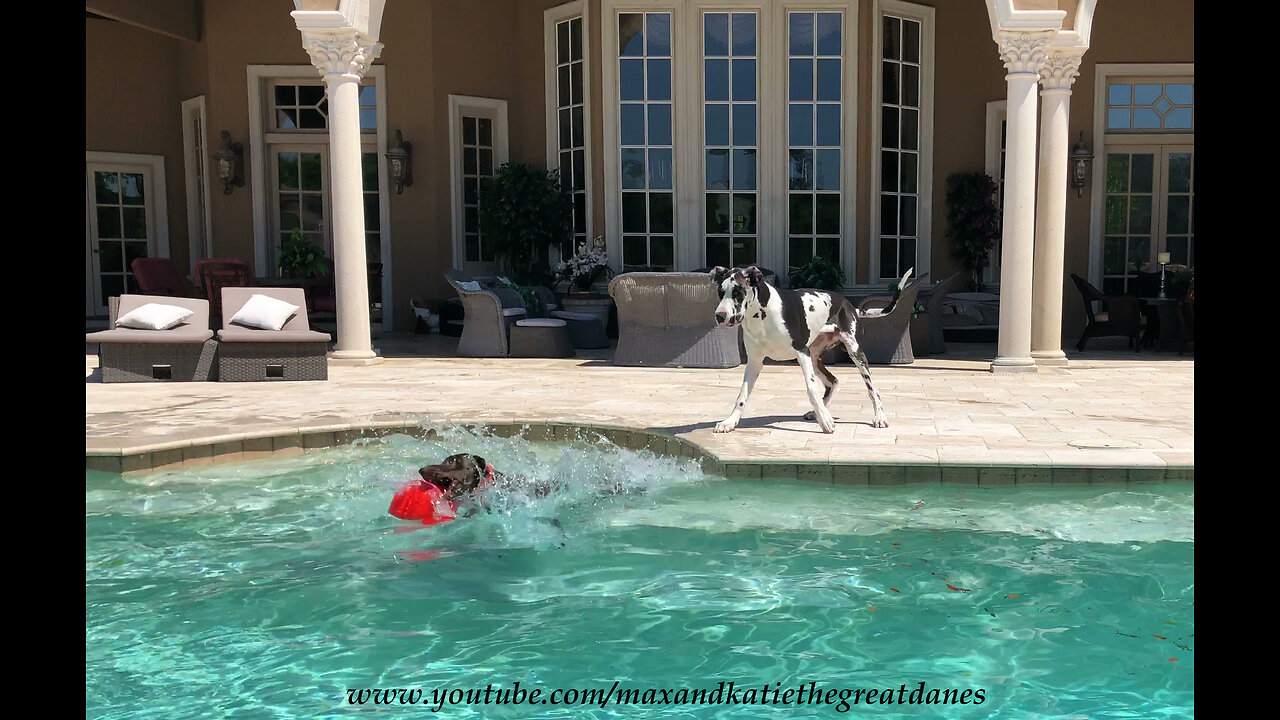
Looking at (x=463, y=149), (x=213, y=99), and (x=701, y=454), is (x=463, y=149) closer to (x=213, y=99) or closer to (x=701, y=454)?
(x=213, y=99)

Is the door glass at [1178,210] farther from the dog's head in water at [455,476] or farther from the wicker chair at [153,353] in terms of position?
the wicker chair at [153,353]

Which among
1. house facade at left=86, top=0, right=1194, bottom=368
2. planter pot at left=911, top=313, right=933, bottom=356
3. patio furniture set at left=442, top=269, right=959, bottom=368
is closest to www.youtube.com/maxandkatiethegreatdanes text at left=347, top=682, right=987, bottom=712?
patio furniture set at left=442, top=269, right=959, bottom=368

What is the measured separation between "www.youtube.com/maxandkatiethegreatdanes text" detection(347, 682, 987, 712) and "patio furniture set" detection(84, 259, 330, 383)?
5.71 m

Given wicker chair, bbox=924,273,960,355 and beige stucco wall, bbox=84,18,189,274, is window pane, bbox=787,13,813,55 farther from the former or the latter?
→ beige stucco wall, bbox=84,18,189,274

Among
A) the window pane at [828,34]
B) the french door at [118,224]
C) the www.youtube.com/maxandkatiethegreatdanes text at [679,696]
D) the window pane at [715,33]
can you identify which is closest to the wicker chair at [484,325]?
the window pane at [715,33]

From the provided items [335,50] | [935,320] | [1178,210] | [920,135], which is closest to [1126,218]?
[1178,210]

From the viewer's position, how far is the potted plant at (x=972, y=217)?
12.4m

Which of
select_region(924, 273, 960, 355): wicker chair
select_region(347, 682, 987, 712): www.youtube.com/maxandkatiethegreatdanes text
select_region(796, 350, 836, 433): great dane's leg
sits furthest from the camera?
select_region(924, 273, 960, 355): wicker chair

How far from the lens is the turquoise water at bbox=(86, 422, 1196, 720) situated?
318cm

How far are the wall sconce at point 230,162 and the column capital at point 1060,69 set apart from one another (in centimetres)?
951

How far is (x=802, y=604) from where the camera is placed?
12.5ft

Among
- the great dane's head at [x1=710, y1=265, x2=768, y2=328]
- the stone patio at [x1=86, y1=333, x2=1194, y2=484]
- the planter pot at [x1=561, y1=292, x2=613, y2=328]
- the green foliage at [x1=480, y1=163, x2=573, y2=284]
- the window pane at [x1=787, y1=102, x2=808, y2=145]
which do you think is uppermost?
the window pane at [x1=787, y1=102, x2=808, y2=145]
